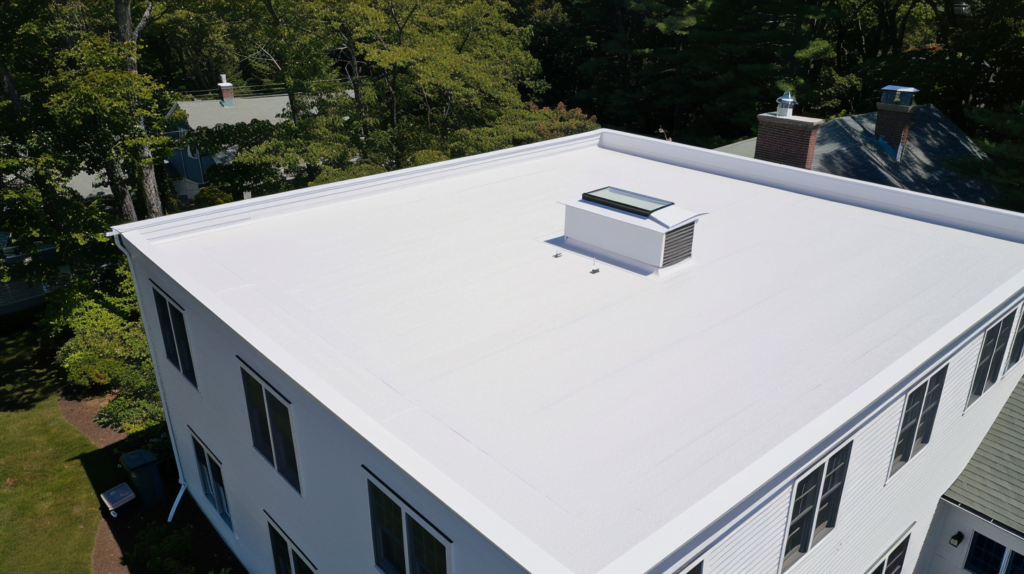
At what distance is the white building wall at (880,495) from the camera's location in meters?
6.61

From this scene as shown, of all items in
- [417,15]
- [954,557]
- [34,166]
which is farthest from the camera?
[417,15]

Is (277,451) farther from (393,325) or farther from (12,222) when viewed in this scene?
(12,222)

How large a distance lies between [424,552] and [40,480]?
45.4 feet

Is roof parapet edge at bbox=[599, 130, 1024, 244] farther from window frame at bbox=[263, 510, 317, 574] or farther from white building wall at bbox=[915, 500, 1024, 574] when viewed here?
window frame at bbox=[263, 510, 317, 574]

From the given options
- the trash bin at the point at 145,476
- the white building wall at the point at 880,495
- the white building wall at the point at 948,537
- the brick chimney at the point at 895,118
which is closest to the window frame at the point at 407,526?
the white building wall at the point at 880,495

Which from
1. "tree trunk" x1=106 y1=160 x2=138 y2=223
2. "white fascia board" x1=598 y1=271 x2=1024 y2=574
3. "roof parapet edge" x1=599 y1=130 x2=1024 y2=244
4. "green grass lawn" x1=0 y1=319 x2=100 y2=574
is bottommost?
"green grass lawn" x1=0 y1=319 x2=100 y2=574

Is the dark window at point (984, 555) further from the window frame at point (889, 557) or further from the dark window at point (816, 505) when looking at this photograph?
the dark window at point (816, 505)

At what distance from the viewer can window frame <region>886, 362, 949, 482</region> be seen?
862 cm

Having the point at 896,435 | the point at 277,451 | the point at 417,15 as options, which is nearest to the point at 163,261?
the point at 277,451

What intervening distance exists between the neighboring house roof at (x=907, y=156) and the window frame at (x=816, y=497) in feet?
41.0

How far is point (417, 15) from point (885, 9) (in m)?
27.3

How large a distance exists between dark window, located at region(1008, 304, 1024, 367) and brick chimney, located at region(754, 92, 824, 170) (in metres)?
6.72

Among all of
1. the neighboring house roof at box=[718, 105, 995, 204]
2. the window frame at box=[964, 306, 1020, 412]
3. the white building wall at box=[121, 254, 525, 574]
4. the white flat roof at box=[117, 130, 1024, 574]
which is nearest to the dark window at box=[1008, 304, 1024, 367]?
the window frame at box=[964, 306, 1020, 412]

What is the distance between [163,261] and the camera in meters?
10.5
